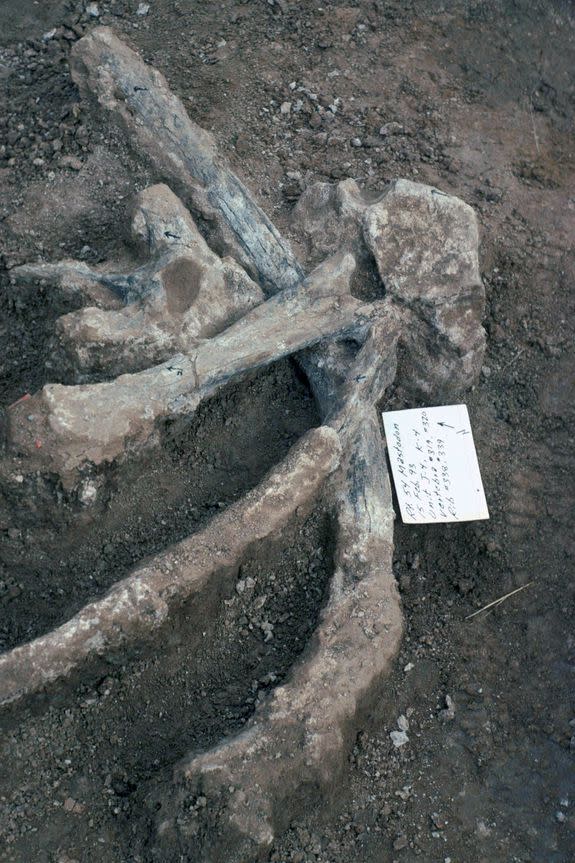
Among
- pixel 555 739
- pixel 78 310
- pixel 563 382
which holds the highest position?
pixel 78 310

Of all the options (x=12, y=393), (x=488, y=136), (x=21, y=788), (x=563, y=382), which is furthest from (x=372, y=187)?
(x=21, y=788)

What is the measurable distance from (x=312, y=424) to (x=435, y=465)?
0.67 metres

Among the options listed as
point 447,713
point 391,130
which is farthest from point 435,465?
point 391,130

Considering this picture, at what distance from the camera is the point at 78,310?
496 cm

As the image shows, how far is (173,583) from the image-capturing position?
4.23 meters

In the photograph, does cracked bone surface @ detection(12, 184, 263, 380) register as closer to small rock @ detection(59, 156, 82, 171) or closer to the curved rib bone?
the curved rib bone

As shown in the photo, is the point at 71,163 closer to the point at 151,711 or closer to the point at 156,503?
the point at 156,503

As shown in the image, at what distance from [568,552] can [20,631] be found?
8.74 feet

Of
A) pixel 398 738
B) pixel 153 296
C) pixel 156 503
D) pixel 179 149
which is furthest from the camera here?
pixel 179 149

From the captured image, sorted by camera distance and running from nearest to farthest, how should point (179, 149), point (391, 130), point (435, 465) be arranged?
point (435, 465) < point (179, 149) < point (391, 130)

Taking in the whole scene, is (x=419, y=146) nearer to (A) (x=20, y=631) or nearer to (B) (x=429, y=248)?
(B) (x=429, y=248)

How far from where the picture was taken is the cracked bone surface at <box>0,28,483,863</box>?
391 centimetres

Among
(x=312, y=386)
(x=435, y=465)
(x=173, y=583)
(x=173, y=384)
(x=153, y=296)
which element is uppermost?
(x=153, y=296)

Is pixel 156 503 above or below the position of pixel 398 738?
above
